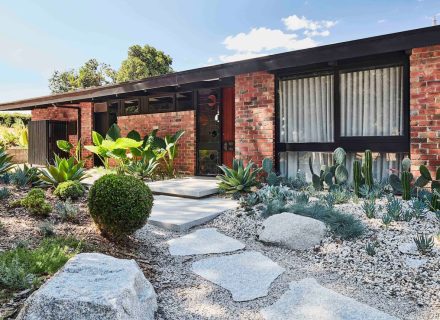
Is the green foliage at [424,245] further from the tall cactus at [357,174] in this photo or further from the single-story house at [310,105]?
the single-story house at [310,105]

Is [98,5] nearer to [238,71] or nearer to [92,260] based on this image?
[238,71]

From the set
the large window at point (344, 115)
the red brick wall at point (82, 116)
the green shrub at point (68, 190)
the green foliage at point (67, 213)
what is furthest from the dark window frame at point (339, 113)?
the red brick wall at point (82, 116)

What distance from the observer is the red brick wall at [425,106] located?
5.21 meters

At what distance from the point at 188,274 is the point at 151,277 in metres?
0.34

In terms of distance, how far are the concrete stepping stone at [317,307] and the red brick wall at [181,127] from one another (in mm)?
6426

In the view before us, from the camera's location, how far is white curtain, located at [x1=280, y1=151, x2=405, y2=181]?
5.84m

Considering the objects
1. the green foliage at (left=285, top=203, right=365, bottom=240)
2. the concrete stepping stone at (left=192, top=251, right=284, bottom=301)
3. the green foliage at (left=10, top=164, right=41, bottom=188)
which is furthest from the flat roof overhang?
the concrete stepping stone at (left=192, top=251, right=284, bottom=301)

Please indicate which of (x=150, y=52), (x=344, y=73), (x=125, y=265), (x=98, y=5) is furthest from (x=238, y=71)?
(x=150, y=52)

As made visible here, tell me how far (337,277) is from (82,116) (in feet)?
37.0

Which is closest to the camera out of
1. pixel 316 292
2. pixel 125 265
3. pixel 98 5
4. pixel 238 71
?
pixel 125 265

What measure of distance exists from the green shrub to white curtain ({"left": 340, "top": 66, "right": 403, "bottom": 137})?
15.9 ft

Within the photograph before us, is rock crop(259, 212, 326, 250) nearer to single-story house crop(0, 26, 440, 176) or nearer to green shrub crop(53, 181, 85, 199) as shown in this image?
single-story house crop(0, 26, 440, 176)

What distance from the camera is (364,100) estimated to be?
239 inches

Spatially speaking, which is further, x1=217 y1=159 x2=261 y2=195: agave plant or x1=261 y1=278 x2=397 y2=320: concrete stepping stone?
x1=217 y1=159 x2=261 y2=195: agave plant
